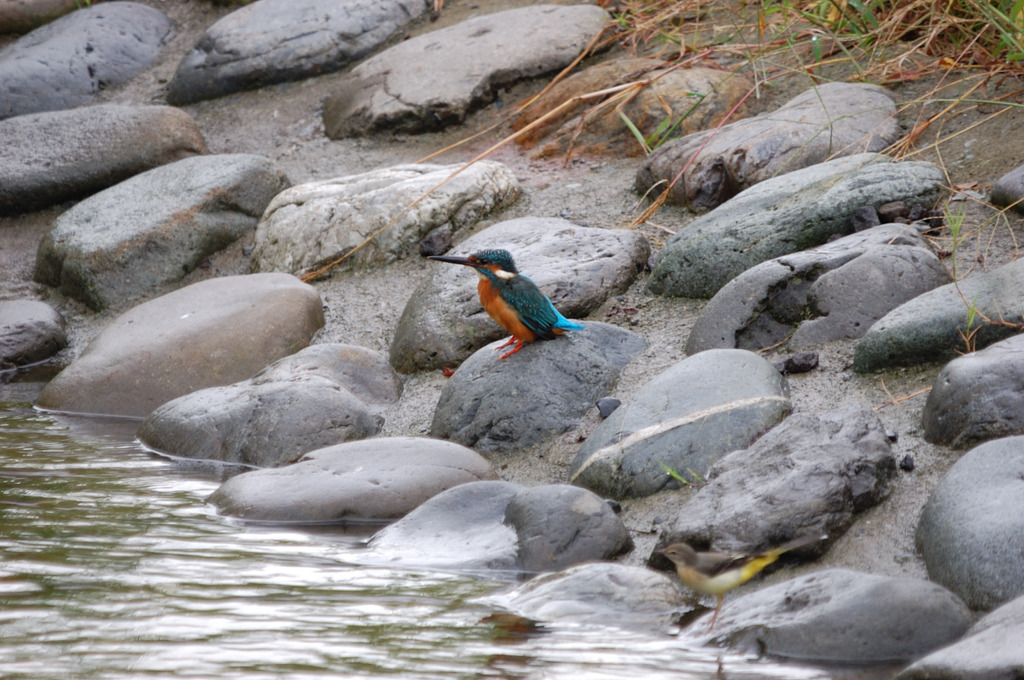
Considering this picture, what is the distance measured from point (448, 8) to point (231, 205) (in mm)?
3230

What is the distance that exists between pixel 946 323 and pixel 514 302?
172 centimetres

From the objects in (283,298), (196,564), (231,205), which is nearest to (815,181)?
(283,298)

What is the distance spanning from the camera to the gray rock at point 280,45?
872 centimetres

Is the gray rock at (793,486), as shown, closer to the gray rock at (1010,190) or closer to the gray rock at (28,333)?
the gray rock at (1010,190)

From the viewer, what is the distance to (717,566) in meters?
2.93

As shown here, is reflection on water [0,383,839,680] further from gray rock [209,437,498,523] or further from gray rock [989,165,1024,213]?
gray rock [989,165,1024,213]

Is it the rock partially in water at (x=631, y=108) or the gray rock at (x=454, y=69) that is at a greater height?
the gray rock at (x=454, y=69)

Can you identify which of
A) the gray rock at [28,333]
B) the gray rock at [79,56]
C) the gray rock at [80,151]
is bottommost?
the gray rock at [28,333]

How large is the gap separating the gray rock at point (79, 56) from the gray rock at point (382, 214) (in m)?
3.42

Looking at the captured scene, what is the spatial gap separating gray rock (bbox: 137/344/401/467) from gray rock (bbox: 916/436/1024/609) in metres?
2.63

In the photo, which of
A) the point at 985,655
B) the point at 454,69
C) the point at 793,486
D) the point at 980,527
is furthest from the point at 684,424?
the point at 454,69

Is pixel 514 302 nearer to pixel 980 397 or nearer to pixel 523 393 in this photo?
pixel 523 393

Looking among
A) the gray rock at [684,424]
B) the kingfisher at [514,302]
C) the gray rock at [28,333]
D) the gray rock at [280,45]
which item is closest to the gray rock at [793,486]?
the gray rock at [684,424]

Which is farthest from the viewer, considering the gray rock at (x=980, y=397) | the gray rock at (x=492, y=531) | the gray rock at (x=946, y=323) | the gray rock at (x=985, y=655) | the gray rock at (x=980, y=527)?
the gray rock at (x=946, y=323)
